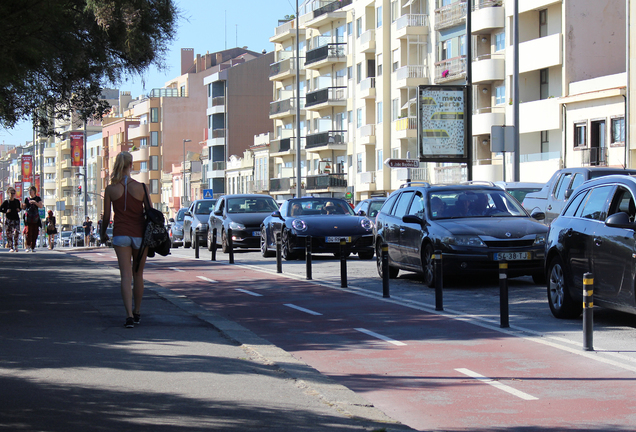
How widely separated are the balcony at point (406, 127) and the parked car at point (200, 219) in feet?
100

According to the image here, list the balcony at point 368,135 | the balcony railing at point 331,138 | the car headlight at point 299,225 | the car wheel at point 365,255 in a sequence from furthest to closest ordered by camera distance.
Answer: the balcony railing at point 331,138
the balcony at point 368,135
the car wheel at point 365,255
the car headlight at point 299,225

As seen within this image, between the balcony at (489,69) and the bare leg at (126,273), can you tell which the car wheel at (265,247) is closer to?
the bare leg at (126,273)

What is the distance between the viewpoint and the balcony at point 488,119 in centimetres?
5428

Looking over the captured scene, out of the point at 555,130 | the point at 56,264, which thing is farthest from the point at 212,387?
the point at 555,130

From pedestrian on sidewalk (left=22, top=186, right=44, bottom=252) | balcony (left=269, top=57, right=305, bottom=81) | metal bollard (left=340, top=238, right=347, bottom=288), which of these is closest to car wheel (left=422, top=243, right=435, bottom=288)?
metal bollard (left=340, top=238, right=347, bottom=288)

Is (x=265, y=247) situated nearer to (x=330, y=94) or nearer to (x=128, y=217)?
(x=128, y=217)

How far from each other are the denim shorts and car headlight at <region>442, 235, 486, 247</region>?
240 inches

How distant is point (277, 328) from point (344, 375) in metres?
3.10

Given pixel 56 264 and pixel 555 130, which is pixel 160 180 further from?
pixel 56 264

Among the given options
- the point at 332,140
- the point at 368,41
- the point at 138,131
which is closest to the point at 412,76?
the point at 368,41

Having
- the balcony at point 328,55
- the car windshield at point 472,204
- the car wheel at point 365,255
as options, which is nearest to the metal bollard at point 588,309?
the car windshield at point 472,204

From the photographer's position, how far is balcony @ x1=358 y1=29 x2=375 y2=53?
72875 mm

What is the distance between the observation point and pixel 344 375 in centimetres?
816

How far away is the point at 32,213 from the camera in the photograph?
90.4ft
